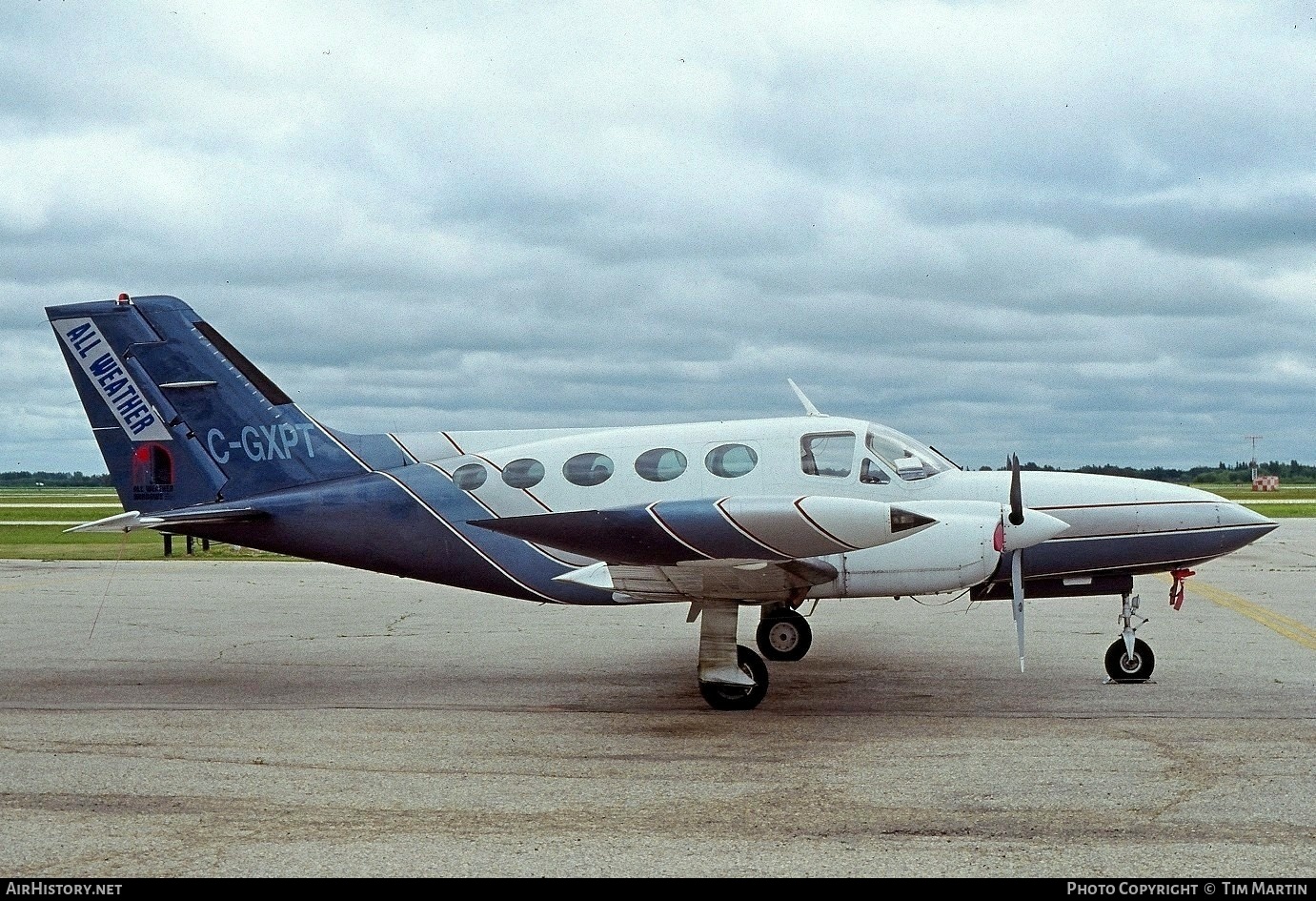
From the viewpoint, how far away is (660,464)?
11.5m

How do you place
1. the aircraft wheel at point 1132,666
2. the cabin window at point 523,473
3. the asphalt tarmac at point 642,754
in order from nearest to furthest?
1. the asphalt tarmac at point 642,754
2. the cabin window at point 523,473
3. the aircraft wheel at point 1132,666

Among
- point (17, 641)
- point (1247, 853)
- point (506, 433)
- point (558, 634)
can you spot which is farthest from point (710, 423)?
point (17, 641)

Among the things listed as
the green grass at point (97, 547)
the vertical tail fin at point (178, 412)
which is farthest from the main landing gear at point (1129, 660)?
the green grass at point (97, 547)

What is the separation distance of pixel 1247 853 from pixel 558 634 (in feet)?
36.1

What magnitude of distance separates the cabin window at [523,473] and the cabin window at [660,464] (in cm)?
100

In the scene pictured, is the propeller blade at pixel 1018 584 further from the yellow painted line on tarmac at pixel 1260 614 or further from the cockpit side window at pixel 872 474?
the yellow painted line on tarmac at pixel 1260 614

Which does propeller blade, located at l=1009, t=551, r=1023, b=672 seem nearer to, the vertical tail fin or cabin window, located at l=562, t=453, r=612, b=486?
cabin window, located at l=562, t=453, r=612, b=486

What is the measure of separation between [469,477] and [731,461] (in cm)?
265

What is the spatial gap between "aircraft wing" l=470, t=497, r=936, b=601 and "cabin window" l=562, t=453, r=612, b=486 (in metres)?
1.15

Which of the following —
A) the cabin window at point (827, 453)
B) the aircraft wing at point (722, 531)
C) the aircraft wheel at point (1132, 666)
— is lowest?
the aircraft wheel at point (1132, 666)

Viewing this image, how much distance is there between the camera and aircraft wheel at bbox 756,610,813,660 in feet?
44.6

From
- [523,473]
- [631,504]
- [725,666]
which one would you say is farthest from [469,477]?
[725,666]

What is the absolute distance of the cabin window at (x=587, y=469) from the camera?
455 inches

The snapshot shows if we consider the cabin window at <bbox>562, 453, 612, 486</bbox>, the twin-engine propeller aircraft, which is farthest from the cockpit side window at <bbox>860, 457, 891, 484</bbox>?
the cabin window at <bbox>562, 453, 612, 486</bbox>
